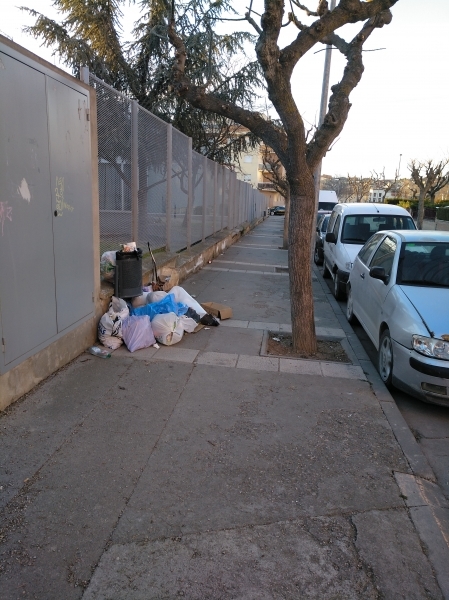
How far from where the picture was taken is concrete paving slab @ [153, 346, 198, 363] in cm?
534

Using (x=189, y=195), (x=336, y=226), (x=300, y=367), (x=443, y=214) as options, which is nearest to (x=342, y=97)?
(x=300, y=367)

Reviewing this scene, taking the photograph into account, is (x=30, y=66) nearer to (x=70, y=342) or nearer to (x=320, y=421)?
(x=70, y=342)

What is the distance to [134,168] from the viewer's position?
6996mm

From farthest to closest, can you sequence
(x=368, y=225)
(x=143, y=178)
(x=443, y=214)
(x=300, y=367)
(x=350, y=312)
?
(x=443, y=214) → (x=368, y=225) → (x=350, y=312) → (x=143, y=178) → (x=300, y=367)

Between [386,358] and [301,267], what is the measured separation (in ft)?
4.79

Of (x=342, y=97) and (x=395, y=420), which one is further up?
(x=342, y=97)

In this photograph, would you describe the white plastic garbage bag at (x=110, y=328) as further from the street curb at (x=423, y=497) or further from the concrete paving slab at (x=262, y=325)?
the street curb at (x=423, y=497)

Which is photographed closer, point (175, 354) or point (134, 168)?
point (175, 354)

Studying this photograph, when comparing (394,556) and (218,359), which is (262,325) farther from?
(394,556)

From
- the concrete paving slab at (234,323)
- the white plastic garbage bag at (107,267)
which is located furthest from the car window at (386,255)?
the white plastic garbage bag at (107,267)

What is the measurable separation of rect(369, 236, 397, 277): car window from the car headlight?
1.43m

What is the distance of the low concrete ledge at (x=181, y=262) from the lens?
598 centimetres

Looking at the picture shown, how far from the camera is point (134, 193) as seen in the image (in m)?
7.00

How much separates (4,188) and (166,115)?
46.7 feet
